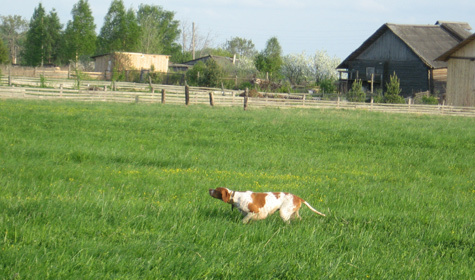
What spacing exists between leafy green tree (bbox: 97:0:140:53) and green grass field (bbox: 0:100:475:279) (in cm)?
7183

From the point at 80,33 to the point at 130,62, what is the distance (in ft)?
47.4

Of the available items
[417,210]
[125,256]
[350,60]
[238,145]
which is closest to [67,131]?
[238,145]

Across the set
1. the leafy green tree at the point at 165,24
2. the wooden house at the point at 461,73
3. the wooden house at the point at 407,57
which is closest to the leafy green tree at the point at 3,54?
the leafy green tree at the point at 165,24

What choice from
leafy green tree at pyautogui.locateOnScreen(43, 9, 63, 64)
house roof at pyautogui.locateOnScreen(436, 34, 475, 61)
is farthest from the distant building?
house roof at pyautogui.locateOnScreen(436, 34, 475, 61)

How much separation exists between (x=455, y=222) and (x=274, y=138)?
10.6m

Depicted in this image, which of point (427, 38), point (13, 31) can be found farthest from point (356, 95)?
point (13, 31)

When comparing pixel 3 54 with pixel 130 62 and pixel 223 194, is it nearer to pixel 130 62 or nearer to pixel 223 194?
pixel 130 62

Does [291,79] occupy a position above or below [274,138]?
above

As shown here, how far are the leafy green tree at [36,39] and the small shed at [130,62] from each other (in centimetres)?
1007

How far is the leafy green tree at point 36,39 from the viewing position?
256 ft

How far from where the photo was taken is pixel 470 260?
5434mm

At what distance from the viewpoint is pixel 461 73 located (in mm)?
44312

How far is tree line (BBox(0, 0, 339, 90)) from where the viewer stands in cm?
6550

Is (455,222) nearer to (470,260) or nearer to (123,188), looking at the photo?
(470,260)
